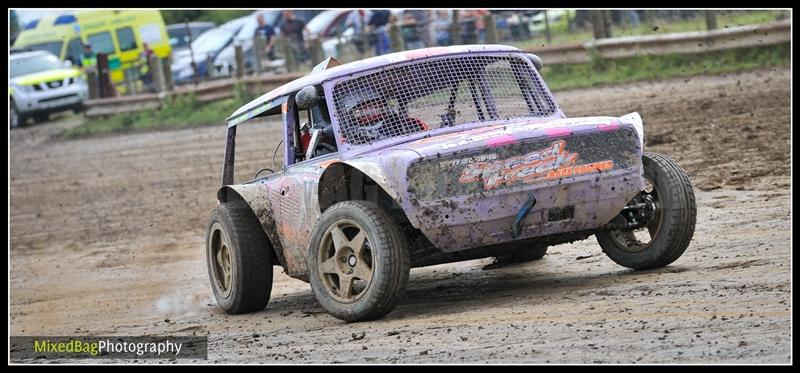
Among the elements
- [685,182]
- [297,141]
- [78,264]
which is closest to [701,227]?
[685,182]

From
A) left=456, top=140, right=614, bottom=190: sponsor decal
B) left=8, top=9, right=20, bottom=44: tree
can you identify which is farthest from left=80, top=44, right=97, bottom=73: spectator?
left=456, top=140, right=614, bottom=190: sponsor decal

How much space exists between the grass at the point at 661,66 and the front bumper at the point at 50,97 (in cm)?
1150

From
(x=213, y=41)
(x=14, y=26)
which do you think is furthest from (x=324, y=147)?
(x=14, y=26)

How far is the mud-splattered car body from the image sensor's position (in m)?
7.75

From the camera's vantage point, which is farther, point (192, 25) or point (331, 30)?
point (192, 25)

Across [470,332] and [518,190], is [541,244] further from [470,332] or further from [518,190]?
[470,332]

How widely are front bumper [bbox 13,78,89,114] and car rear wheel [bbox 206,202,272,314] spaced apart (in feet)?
64.4

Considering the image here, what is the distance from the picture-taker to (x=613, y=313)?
23.5 feet

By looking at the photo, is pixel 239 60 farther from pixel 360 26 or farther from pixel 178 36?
pixel 178 36

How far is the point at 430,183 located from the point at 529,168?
60 centimetres

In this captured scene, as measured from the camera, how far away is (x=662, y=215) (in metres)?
8.56

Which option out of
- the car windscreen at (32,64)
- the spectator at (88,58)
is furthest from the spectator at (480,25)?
the spectator at (88,58)

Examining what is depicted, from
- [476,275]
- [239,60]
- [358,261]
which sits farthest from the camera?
[239,60]

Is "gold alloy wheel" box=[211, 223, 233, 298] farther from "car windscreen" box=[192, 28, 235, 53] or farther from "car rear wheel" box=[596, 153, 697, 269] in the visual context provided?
"car windscreen" box=[192, 28, 235, 53]
